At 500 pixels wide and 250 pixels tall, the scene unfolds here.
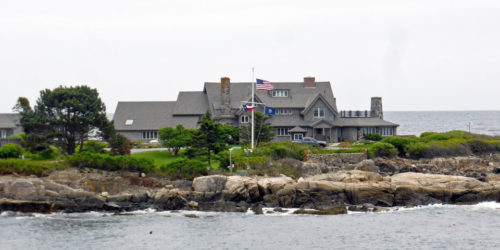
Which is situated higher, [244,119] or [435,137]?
[244,119]

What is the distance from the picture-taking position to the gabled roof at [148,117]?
76.4 m

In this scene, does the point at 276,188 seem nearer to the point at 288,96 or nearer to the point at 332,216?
the point at 332,216

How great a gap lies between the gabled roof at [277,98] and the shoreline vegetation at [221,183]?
1742cm

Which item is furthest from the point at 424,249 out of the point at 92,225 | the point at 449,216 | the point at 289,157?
the point at 289,157

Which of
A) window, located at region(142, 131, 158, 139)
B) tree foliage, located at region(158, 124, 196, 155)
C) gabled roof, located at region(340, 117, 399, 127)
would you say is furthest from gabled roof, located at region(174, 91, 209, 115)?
gabled roof, located at region(340, 117, 399, 127)

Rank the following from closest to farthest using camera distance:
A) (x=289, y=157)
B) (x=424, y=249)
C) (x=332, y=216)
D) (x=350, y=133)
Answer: (x=424, y=249)
(x=332, y=216)
(x=289, y=157)
(x=350, y=133)

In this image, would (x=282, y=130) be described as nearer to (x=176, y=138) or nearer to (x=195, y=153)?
(x=176, y=138)

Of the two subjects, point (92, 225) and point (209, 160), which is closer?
point (92, 225)

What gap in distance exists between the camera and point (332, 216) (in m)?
44.8

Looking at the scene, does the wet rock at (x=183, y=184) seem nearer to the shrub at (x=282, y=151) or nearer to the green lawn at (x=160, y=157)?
the green lawn at (x=160, y=157)

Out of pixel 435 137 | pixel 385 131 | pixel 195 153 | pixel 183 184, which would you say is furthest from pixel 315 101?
pixel 183 184

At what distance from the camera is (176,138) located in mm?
61875

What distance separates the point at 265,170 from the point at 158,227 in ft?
48.5

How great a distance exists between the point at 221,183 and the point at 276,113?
28.6 meters
